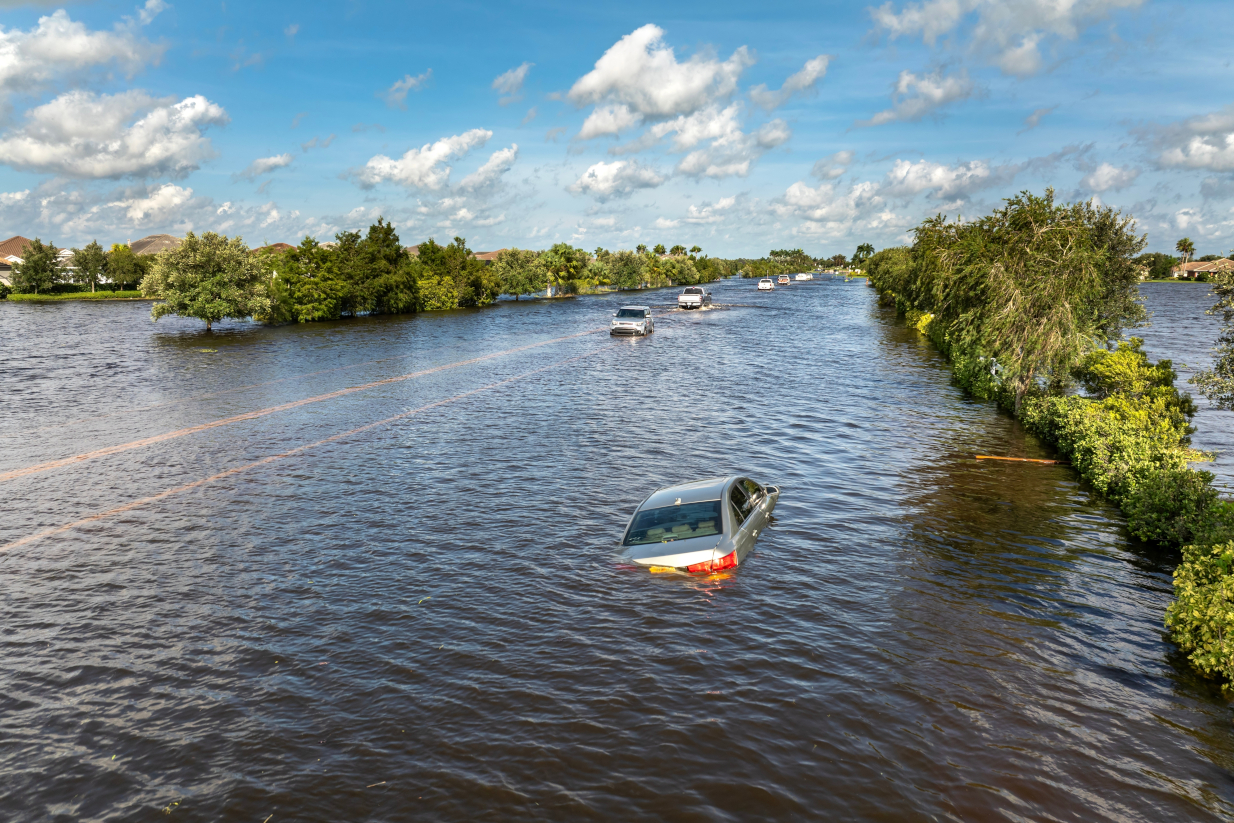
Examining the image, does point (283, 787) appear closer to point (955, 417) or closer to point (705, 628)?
point (705, 628)

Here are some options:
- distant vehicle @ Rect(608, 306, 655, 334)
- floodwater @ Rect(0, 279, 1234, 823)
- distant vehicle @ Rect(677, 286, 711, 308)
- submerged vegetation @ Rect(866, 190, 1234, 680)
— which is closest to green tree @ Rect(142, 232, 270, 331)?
distant vehicle @ Rect(608, 306, 655, 334)

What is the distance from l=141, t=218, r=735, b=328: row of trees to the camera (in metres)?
63.1

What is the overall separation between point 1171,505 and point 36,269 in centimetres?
16024

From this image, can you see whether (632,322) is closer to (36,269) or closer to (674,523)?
(674,523)

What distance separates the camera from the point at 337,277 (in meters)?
80.6

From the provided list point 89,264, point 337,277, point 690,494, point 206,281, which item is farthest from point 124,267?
point 690,494

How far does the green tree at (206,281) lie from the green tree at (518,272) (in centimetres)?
5154

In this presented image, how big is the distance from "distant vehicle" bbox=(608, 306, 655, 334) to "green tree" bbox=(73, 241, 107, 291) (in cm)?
12100

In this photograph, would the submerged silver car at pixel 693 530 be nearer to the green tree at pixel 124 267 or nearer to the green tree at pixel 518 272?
the green tree at pixel 518 272

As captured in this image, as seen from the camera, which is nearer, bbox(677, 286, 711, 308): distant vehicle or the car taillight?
the car taillight

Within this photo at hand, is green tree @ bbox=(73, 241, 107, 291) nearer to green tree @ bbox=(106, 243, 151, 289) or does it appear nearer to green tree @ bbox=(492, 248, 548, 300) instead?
green tree @ bbox=(106, 243, 151, 289)

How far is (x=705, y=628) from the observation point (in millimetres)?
11188

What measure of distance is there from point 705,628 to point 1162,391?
61.6 ft

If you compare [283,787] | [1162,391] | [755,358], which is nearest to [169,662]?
[283,787]
